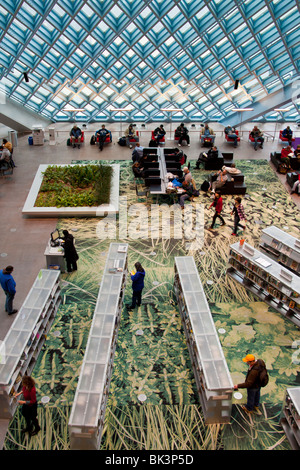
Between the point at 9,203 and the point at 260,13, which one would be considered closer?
the point at 9,203

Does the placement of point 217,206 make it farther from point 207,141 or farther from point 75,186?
point 207,141

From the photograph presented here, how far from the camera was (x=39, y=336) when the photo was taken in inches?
408

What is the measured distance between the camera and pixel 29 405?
27.5ft

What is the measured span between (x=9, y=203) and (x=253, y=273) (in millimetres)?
9514

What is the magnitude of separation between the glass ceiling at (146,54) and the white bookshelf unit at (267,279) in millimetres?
10942

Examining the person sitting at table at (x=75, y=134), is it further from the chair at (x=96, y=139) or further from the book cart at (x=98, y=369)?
the book cart at (x=98, y=369)

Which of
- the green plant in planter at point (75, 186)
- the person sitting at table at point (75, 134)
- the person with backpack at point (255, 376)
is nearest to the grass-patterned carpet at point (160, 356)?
the person with backpack at point (255, 376)

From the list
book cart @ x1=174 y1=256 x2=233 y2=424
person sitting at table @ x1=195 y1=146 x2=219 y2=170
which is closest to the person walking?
book cart @ x1=174 y1=256 x2=233 y2=424

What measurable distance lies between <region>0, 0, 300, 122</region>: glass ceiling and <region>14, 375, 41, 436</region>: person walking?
49.2ft

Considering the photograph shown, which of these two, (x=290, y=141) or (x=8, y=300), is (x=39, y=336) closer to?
(x=8, y=300)
